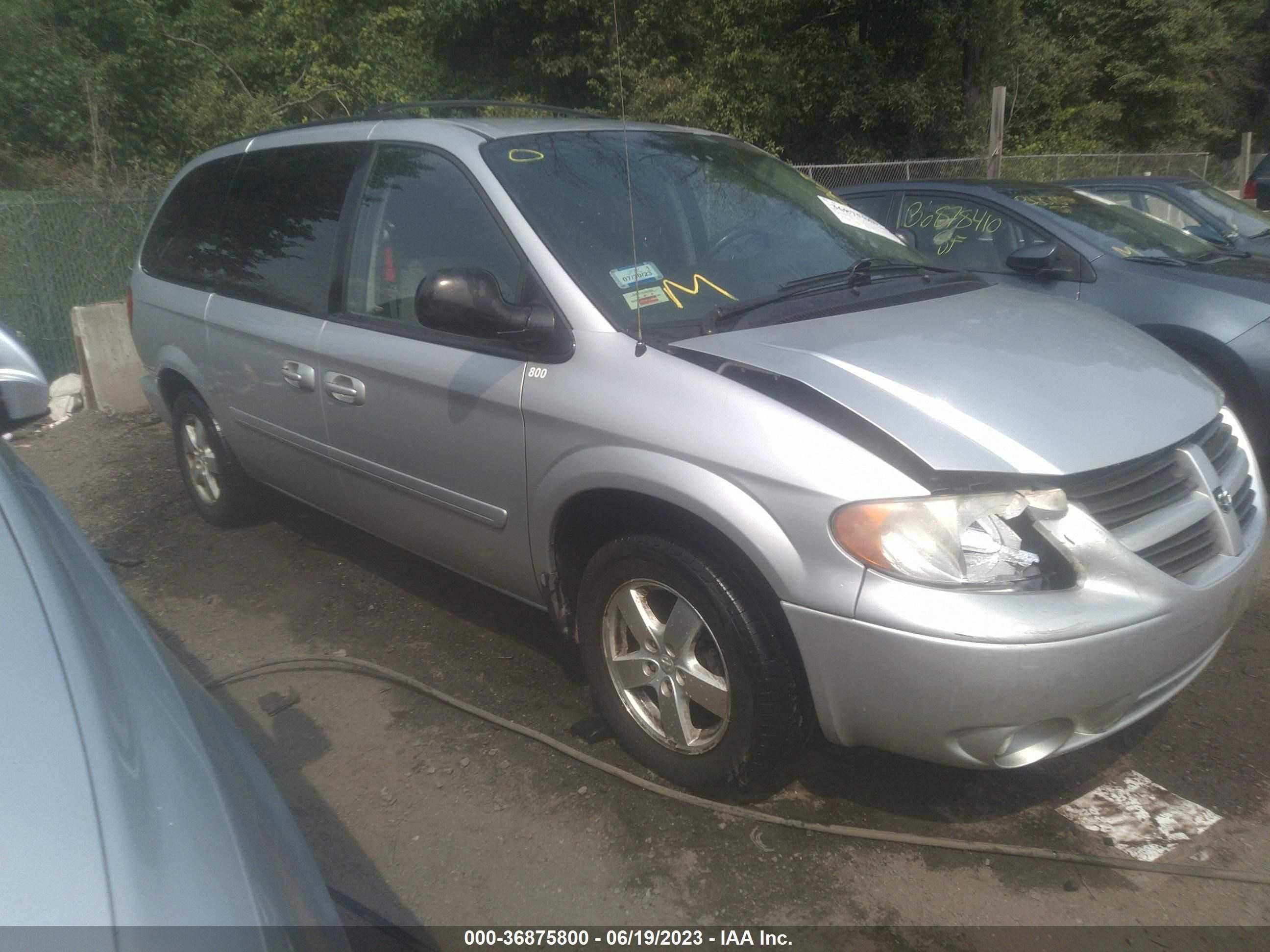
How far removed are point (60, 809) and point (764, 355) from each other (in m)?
1.92

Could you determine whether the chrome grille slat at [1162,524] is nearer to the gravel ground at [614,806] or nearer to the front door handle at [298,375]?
the gravel ground at [614,806]

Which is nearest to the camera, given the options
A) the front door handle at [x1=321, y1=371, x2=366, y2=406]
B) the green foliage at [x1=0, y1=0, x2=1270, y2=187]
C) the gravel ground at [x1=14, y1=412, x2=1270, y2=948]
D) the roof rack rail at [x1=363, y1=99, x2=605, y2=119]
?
the gravel ground at [x1=14, y1=412, x2=1270, y2=948]

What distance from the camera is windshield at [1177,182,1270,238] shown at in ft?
25.6

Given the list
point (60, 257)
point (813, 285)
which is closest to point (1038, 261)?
point (813, 285)

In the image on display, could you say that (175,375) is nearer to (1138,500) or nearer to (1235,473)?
(1138,500)

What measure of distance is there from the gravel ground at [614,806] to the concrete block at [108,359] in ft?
14.6

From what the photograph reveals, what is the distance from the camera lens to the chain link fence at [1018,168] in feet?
43.2

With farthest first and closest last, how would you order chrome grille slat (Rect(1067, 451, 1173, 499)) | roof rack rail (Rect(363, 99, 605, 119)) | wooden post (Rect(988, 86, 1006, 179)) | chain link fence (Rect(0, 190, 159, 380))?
wooden post (Rect(988, 86, 1006, 179)) < chain link fence (Rect(0, 190, 159, 380)) < roof rack rail (Rect(363, 99, 605, 119)) < chrome grille slat (Rect(1067, 451, 1173, 499))

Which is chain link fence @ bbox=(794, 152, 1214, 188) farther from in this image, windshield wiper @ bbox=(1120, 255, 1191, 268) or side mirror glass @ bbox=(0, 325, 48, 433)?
side mirror glass @ bbox=(0, 325, 48, 433)

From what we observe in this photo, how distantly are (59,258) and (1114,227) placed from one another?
329 inches

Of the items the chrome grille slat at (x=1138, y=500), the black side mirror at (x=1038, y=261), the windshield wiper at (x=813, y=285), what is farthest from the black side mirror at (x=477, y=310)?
the black side mirror at (x=1038, y=261)

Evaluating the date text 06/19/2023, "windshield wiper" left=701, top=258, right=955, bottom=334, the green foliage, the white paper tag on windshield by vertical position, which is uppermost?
the green foliage

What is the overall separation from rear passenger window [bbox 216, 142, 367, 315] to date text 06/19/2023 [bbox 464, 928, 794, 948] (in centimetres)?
232

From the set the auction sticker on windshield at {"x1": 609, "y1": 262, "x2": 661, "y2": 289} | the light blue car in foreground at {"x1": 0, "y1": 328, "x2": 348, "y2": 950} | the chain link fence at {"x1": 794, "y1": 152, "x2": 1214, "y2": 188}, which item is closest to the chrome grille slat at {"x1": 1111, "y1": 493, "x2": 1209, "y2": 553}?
the auction sticker on windshield at {"x1": 609, "y1": 262, "x2": 661, "y2": 289}
